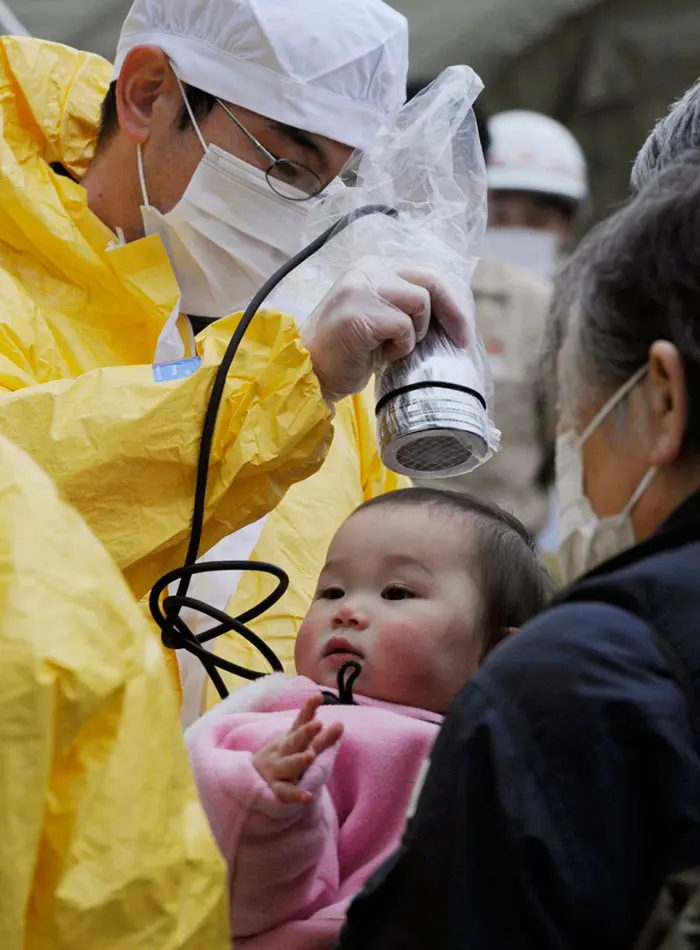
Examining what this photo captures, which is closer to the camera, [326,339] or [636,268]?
[636,268]

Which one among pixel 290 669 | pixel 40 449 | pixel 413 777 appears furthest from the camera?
pixel 290 669

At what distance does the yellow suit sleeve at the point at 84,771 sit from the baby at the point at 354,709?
1.04 feet

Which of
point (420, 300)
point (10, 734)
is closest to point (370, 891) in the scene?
point (10, 734)

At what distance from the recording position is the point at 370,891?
1376 millimetres

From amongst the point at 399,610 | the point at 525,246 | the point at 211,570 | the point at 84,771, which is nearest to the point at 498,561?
the point at 399,610

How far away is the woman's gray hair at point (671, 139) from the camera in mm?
2053

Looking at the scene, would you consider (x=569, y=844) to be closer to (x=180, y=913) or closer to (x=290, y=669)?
(x=180, y=913)

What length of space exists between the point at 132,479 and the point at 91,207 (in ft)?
2.50

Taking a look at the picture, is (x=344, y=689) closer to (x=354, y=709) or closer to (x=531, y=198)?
(x=354, y=709)

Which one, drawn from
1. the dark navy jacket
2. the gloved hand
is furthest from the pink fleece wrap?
the gloved hand

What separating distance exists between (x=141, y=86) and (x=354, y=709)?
1.32m

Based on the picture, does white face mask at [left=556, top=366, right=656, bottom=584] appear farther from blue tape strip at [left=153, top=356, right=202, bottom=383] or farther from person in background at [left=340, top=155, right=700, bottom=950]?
blue tape strip at [left=153, top=356, right=202, bottom=383]

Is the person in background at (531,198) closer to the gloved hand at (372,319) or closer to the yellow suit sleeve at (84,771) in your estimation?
the gloved hand at (372,319)

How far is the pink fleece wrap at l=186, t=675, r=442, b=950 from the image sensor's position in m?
1.71
